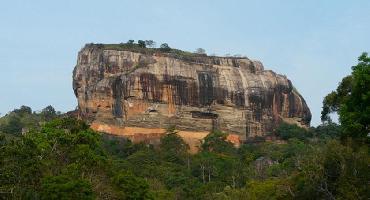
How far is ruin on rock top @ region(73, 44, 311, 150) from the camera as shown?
64.9m

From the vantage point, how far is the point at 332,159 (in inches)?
846

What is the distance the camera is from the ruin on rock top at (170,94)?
6494 centimetres

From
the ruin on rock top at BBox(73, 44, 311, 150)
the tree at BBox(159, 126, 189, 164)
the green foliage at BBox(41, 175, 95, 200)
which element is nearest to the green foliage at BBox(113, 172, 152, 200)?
the green foliage at BBox(41, 175, 95, 200)

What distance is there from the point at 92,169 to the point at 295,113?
47361mm

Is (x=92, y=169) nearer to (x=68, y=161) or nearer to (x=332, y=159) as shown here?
(x=68, y=161)

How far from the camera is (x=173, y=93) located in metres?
65.7

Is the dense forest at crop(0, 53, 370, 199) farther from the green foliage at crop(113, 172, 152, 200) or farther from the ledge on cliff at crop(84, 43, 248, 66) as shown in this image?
the ledge on cliff at crop(84, 43, 248, 66)

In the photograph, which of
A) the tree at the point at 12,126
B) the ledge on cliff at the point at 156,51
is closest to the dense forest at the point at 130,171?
the ledge on cliff at the point at 156,51

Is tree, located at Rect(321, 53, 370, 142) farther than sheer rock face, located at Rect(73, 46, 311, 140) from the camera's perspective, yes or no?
No

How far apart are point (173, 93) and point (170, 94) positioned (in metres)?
0.32

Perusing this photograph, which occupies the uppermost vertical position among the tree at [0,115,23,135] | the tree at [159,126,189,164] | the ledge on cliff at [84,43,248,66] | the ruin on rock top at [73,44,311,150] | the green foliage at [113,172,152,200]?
the ledge on cliff at [84,43,248,66]

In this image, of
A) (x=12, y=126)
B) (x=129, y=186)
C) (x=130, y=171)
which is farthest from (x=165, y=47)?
(x=129, y=186)

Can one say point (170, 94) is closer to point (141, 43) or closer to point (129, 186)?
point (141, 43)

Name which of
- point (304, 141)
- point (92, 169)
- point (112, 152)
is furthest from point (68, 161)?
point (304, 141)
